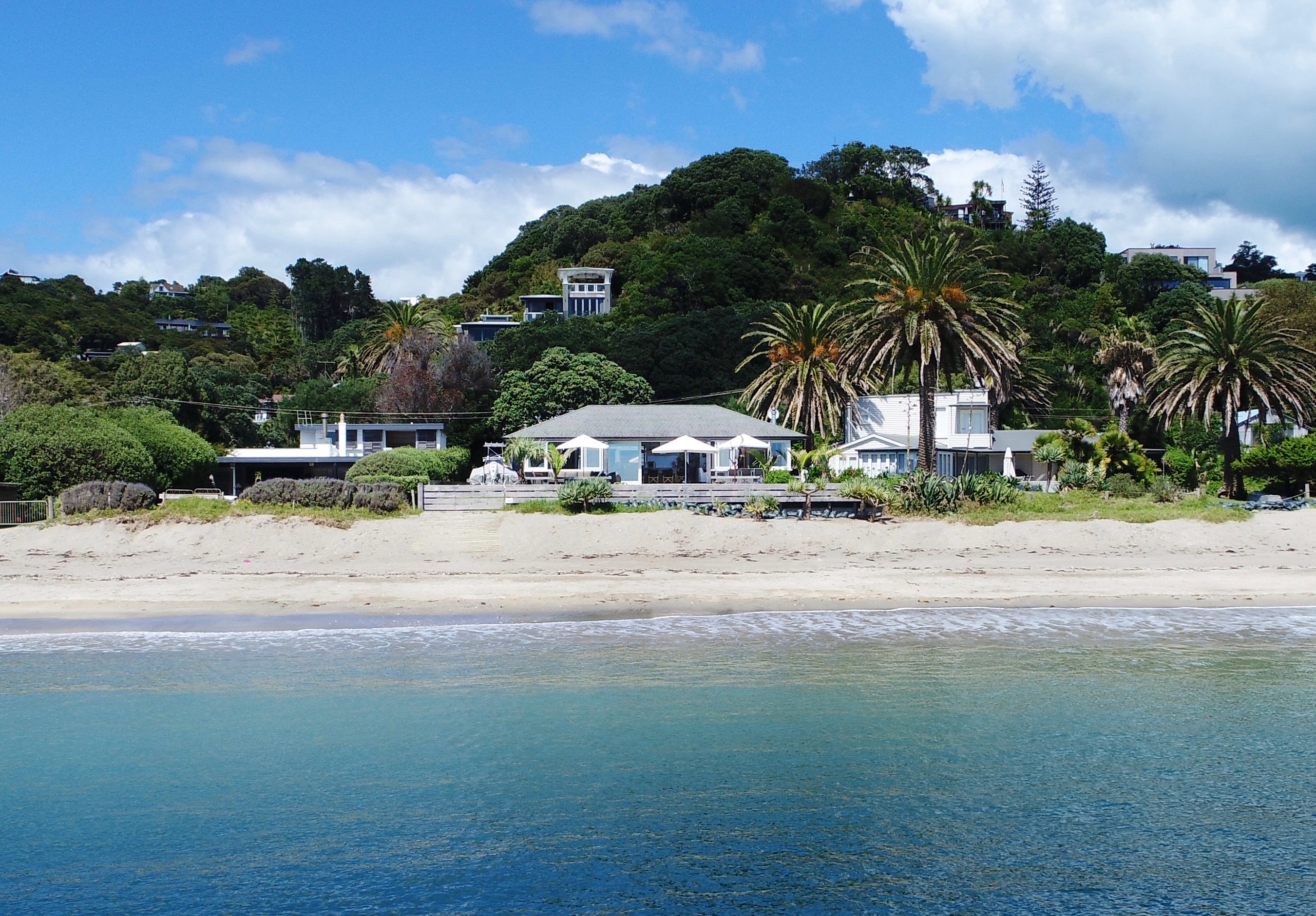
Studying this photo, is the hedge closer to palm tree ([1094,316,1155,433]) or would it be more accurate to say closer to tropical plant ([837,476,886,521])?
tropical plant ([837,476,886,521])

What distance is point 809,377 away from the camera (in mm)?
54969

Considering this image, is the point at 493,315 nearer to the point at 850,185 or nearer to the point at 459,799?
the point at 850,185

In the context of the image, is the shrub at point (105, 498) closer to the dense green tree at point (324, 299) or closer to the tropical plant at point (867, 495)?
the tropical plant at point (867, 495)

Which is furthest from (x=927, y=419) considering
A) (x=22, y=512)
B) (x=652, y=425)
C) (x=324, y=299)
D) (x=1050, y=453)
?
(x=324, y=299)

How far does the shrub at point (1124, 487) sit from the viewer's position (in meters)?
38.6

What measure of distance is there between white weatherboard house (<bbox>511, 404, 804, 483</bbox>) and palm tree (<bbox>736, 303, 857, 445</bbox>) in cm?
256

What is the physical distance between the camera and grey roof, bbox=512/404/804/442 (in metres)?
50.2

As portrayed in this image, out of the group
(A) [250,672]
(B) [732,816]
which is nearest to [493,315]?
(A) [250,672]

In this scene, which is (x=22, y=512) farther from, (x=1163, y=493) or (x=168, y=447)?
(x=1163, y=493)

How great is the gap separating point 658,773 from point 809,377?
141 feet

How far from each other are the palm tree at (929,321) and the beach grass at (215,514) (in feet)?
66.9

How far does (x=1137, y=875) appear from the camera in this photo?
10.8 m

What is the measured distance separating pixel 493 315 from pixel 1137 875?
384ft

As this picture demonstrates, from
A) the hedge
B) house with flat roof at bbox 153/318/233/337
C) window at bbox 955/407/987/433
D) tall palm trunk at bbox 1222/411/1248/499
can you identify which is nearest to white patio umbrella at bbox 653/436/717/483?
the hedge
